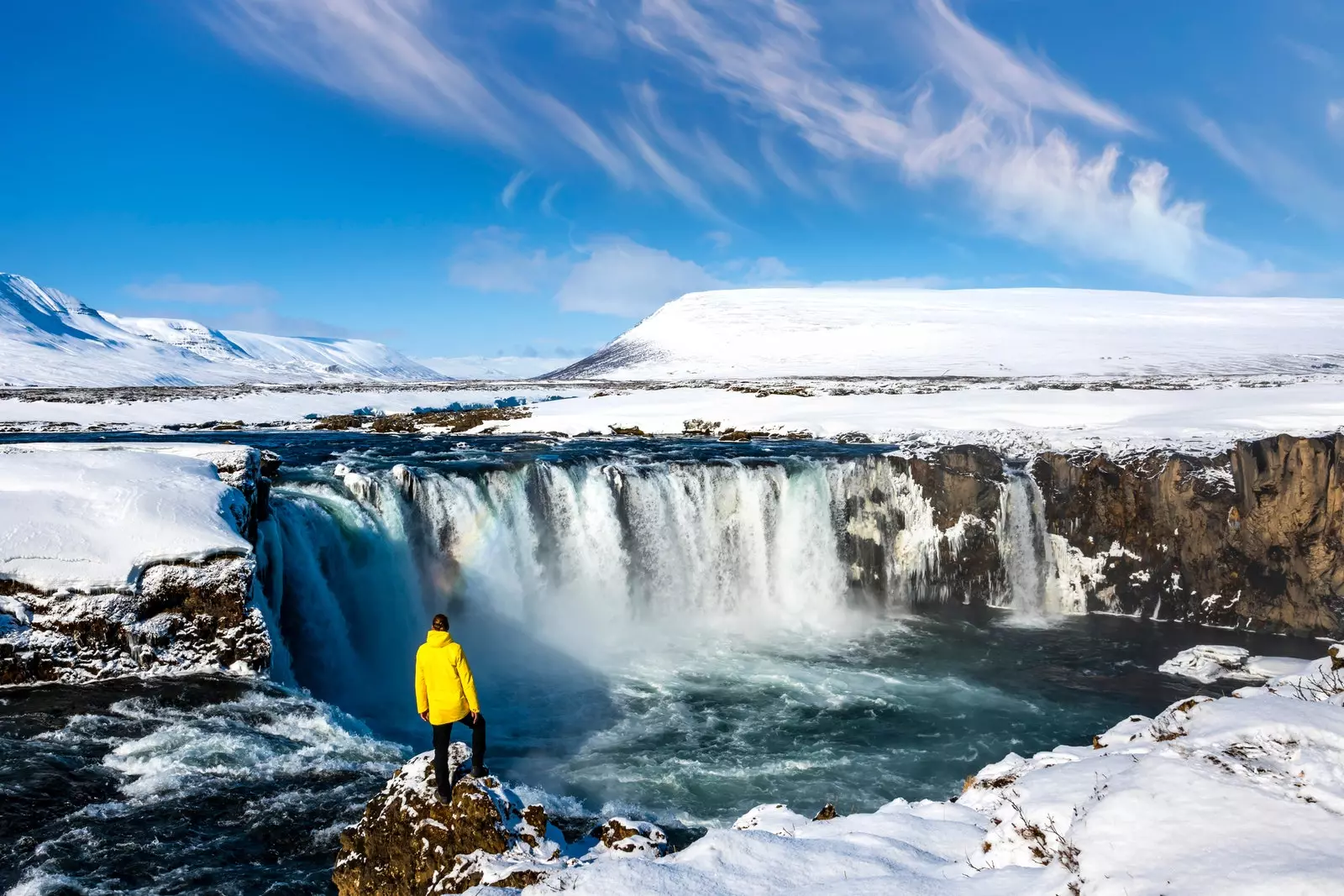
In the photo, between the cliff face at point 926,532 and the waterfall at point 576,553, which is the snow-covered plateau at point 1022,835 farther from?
the cliff face at point 926,532

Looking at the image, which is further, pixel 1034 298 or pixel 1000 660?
pixel 1034 298

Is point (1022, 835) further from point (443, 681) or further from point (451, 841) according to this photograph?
point (443, 681)

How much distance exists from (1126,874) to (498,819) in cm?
531

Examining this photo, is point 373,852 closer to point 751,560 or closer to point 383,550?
point 383,550

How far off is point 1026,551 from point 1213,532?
546 centimetres

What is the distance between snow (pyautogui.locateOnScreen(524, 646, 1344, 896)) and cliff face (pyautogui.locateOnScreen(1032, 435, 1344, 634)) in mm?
18739

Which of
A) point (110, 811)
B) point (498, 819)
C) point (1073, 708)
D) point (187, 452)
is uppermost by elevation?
point (187, 452)

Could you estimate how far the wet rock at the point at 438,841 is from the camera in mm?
7242

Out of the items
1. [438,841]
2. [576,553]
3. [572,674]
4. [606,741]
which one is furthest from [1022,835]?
[576,553]

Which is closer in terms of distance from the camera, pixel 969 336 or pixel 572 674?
pixel 572 674

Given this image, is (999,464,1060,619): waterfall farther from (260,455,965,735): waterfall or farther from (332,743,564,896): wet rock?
(332,743,564,896): wet rock

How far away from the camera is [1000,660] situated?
21.0 m

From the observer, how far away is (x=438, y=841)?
753cm

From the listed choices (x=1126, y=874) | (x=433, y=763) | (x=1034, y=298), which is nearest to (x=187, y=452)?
(x=433, y=763)
